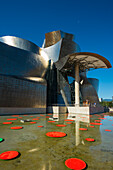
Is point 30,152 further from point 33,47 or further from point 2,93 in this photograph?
point 33,47

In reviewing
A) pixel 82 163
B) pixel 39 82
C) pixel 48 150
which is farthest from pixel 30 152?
pixel 39 82

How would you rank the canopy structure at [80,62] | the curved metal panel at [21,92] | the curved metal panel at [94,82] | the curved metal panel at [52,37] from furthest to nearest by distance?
the curved metal panel at [94,82] → the curved metal panel at [52,37] → the canopy structure at [80,62] → the curved metal panel at [21,92]

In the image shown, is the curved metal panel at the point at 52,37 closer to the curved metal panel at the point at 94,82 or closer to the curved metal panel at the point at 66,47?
the curved metal panel at the point at 66,47

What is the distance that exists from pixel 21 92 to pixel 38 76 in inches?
Result: 283

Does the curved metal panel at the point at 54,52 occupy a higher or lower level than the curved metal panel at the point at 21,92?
higher

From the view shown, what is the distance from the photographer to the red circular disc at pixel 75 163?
6.51ft

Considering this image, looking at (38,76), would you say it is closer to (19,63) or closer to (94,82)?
(19,63)

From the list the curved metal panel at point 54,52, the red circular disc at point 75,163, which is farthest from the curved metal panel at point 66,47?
the red circular disc at point 75,163

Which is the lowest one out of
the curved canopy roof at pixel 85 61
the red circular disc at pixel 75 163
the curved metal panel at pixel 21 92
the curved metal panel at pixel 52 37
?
the red circular disc at pixel 75 163

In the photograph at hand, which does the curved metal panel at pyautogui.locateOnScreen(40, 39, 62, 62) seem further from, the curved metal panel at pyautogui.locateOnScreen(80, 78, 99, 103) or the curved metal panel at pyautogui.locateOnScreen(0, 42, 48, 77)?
the curved metal panel at pyautogui.locateOnScreen(80, 78, 99, 103)

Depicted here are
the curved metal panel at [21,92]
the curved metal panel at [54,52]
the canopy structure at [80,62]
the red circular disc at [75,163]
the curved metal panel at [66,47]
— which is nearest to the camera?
the red circular disc at [75,163]

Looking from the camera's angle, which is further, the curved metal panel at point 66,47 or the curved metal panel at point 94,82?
the curved metal panel at point 94,82

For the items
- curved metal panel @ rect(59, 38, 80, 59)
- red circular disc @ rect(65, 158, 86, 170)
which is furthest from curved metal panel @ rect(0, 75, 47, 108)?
red circular disc @ rect(65, 158, 86, 170)

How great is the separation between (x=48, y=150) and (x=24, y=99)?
15182mm
